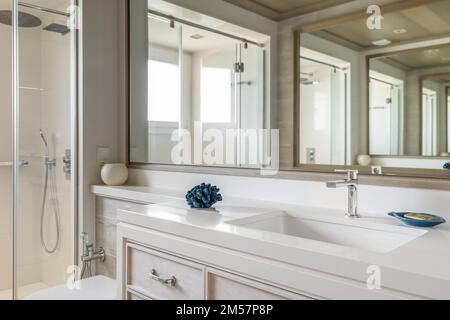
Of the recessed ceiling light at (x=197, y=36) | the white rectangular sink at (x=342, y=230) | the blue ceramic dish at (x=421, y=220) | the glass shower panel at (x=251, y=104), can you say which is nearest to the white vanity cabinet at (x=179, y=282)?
the white rectangular sink at (x=342, y=230)

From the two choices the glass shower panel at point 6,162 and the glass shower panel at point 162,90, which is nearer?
the glass shower panel at point 162,90

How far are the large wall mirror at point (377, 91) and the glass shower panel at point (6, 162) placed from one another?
1.89 metres

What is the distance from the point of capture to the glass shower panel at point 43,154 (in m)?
2.01

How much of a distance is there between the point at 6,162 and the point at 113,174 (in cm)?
106

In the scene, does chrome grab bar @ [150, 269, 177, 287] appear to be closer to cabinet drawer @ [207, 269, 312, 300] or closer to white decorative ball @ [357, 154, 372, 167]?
cabinet drawer @ [207, 269, 312, 300]

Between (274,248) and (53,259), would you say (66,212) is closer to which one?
(53,259)

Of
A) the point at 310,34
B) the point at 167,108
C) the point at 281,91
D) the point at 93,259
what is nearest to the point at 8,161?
the point at 93,259


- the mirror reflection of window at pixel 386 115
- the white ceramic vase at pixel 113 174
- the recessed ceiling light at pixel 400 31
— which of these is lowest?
the white ceramic vase at pixel 113 174

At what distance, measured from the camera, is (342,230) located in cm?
110

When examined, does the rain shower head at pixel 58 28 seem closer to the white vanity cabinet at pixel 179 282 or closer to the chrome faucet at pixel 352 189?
the white vanity cabinet at pixel 179 282

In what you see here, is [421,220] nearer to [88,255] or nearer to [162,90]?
[162,90]

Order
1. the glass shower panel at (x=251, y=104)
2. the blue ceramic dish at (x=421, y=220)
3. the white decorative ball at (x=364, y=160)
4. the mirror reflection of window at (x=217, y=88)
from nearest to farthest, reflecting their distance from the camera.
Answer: the blue ceramic dish at (x=421, y=220)
the white decorative ball at (x=364, y=160)
the glass shower panel at (x=251, y=104)
the mirror reflection of window at (x=217, y=88)

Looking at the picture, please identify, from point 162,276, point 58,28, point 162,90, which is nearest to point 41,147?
point 58,28

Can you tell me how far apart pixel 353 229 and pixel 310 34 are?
745mm
